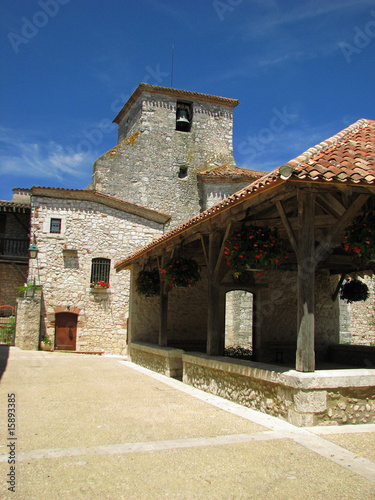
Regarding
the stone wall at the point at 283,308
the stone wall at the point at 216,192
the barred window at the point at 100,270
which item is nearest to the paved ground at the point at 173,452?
the stone wall at the point at 283,308

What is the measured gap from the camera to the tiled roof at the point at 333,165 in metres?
4.33

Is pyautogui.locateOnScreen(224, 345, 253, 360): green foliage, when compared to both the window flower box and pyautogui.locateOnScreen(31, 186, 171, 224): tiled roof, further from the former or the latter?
pyautogui.locateOnScreen(31, 186, 171, 224): tiled roof

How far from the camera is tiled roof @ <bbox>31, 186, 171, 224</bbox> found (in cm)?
1433

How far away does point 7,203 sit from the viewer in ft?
57.3

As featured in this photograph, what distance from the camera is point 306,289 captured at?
4.85 metres

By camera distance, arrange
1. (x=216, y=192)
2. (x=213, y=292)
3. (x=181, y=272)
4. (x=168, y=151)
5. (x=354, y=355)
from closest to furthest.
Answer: (x=213, y=292) < (x=181, y=272) < (x=354, y=355) < (x=216, y=192) < (x=168, y=151)

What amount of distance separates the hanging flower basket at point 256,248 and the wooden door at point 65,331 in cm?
1001

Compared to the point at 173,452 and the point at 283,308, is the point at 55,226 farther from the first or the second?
the point at 173,452

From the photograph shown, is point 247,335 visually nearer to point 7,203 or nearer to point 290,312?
point 290,312

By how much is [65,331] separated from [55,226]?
11.1ft

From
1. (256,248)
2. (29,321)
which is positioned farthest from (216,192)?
(256,248)

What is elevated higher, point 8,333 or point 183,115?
point 183,115

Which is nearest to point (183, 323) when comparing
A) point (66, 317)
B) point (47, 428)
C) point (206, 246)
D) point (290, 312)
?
point (290, 312)

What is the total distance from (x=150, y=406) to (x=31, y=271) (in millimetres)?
9508
